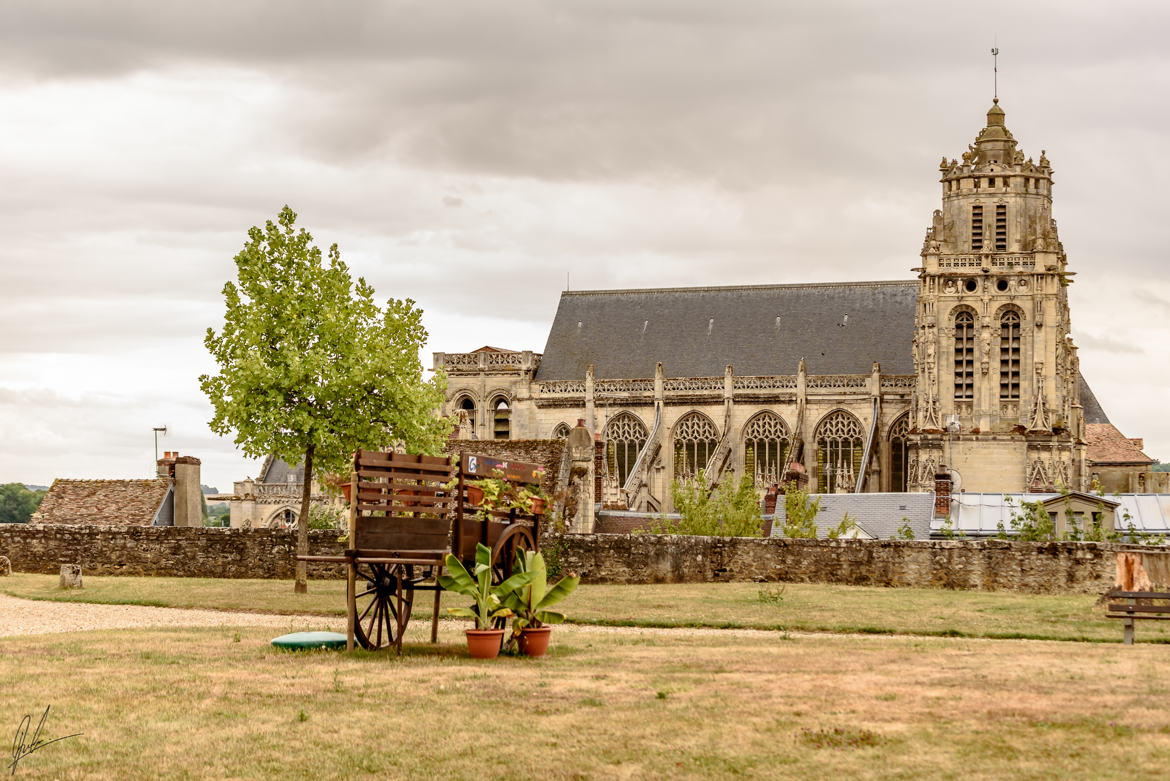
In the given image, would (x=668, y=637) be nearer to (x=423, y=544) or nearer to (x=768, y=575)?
(x=423, y=544)

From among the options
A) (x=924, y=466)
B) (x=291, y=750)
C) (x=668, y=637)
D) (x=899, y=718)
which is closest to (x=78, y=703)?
(x=291, y=750)

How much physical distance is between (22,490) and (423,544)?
4530 inches

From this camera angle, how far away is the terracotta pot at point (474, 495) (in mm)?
15773

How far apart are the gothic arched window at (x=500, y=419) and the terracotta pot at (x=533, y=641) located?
186 feet

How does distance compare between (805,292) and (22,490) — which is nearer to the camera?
(805,292)

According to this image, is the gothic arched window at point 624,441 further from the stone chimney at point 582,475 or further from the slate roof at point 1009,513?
the stone chimney at point 582,475

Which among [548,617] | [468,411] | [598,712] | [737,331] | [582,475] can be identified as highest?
[737,331]

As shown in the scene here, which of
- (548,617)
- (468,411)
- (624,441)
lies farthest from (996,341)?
(548,617)

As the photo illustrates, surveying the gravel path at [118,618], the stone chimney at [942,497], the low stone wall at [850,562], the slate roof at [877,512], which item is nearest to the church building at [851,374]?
the slate roof at [877,512]

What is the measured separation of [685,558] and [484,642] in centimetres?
1427

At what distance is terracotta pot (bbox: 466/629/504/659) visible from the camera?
14.7 metres

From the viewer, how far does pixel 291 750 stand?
410 inches

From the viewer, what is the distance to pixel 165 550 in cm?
3103

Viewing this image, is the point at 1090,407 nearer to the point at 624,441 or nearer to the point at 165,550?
the point at 624,441
